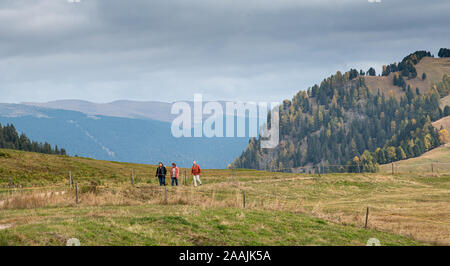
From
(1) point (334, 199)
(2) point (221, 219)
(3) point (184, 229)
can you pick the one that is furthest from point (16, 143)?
(3) point (184, 229)

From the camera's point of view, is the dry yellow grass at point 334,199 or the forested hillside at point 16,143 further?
the forested hillside at point 16,143

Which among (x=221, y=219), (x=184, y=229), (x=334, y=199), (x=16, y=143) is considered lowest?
(x=334, y=199)

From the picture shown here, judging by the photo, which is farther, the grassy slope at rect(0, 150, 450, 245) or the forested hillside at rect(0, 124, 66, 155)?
the forested hillside at rect(0, 124, 66, 155)

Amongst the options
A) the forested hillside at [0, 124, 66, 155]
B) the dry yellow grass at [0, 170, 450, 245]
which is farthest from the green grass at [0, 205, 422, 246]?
the forested hillside at [0, 124, 66, 155]

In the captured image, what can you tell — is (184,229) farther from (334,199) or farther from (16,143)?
(16,143)

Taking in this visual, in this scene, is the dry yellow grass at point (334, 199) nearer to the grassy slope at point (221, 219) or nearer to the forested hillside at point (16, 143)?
the grassy slope at point (221, 219)

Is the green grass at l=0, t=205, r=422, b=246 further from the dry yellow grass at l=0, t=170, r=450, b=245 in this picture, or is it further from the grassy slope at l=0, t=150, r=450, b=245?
the dry yellow grass at l=0, t=170, r=450, b=245

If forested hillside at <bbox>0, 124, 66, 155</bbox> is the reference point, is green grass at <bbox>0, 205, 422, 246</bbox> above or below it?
below

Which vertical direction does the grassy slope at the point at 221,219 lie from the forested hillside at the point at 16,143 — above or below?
below

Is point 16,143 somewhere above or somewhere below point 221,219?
above

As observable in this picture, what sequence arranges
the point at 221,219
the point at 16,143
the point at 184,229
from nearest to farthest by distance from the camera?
the point at 184,229 → the point at 221,219 → the point at 16,143

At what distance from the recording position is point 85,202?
109ft

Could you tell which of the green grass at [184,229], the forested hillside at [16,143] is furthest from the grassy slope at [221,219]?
the forested hillside at [16,143]
